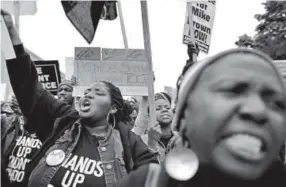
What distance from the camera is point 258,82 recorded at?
71.9 inches

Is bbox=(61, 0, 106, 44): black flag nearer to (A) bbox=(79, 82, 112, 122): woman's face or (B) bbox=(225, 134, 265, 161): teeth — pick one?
(A) bbox=(79, 82, 112, 122): woman's face

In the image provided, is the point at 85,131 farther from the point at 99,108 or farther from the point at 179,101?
the point at 179,101

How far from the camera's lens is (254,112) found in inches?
70.1

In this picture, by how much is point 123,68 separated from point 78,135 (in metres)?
1.71

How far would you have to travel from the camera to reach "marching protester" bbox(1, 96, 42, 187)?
188 inches

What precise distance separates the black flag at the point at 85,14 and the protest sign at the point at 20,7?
0.74 ft

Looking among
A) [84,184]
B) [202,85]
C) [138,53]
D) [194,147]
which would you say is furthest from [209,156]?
[138,53]

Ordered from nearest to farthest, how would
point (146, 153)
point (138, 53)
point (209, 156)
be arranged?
point (209, 156)
point (146, 153)
point (138, 53)

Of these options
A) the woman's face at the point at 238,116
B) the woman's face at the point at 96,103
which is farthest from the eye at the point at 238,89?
the woman's face at the point at 96,103

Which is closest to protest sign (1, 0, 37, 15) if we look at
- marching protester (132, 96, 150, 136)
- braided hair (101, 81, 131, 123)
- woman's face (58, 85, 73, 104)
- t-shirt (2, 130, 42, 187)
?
braided hair (101, 81, 131, 123)

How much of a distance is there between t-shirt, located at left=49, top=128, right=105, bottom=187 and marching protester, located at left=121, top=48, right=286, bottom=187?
180 centimetres

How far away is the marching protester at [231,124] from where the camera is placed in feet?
5.82

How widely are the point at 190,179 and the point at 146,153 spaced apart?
2080 millimetres

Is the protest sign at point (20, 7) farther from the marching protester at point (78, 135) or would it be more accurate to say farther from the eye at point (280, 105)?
the eye at point (280, 105)
